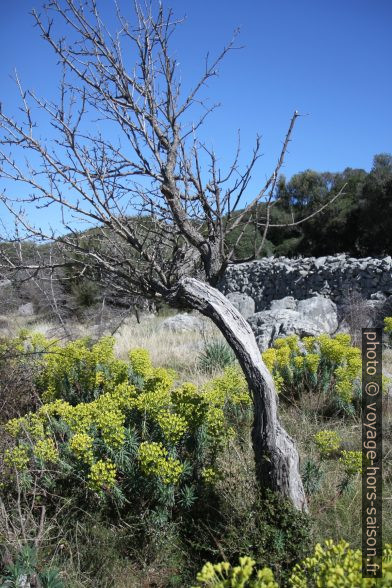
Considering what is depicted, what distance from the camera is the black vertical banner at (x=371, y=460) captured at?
229cm

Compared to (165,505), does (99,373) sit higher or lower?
higher

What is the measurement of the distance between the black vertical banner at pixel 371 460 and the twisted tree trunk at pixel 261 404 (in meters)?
0.43

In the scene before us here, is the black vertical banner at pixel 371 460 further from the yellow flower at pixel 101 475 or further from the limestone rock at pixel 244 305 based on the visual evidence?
the limestone rock at pixel 244 305

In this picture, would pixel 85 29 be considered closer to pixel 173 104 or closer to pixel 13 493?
pixel 173 104

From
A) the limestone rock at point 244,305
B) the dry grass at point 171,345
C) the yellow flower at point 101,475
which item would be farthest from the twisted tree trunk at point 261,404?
the limestone rock at point 244,305

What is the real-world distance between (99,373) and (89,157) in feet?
7.10

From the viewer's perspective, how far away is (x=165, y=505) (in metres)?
2.87

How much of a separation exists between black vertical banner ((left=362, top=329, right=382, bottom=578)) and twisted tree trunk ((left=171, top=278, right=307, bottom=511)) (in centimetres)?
43

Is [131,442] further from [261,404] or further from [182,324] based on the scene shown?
[182,324]

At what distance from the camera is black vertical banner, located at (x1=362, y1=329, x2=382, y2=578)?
2285 mm

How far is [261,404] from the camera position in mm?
2873

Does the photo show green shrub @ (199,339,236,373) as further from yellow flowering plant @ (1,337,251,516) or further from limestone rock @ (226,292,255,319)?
limestone rock @ (226,292,255,319)

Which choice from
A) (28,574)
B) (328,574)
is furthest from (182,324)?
(328,574)

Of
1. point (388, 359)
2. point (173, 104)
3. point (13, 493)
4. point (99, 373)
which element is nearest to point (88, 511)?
point (13, 493)
